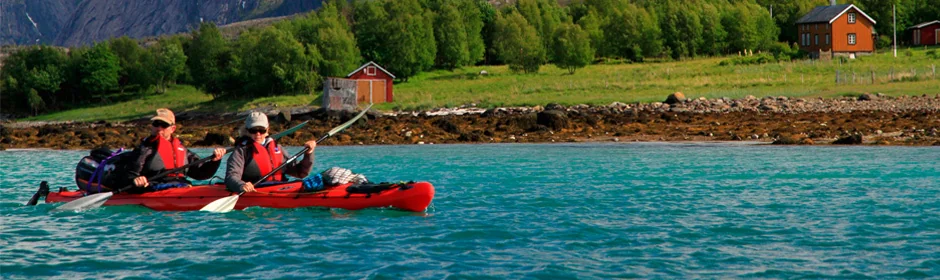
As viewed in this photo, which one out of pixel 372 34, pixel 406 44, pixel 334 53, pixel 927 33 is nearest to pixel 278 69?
pixel 334 53

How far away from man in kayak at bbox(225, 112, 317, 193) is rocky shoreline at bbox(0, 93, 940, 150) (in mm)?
19150

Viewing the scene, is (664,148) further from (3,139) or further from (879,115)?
(3,139)

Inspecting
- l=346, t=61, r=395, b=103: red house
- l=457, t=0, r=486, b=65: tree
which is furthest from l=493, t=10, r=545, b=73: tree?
l=346, t=61, r=395, b=103: red house

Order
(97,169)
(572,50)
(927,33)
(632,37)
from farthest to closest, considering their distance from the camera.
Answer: (927,33) < (632,37) < (572,50) < (97,169)

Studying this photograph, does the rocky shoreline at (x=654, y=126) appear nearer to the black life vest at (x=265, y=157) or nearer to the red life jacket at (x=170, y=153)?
the black life vest at (x=265, y=157)

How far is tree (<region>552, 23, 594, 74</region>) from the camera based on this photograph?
81.1m

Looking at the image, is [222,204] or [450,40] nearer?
[222,204]

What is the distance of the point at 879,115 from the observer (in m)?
36.7

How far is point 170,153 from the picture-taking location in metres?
16.5

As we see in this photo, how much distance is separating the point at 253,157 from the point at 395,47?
69.3 metres

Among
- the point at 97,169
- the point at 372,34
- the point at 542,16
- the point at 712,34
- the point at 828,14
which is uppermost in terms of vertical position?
the point at 542,16

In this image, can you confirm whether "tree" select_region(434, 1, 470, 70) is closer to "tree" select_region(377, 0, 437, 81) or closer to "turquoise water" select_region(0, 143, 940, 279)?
"tree" select_region(377, 0, 437, 81)

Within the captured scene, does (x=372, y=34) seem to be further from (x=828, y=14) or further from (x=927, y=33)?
(x=927, y=33)

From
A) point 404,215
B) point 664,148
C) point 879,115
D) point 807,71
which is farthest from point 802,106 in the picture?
point 404,215
